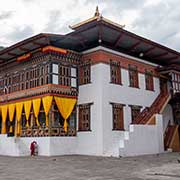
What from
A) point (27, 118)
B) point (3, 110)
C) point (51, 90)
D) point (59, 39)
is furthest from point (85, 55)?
point (3, 110)

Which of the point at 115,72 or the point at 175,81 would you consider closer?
the point at 115,72

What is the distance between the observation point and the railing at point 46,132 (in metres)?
17.3

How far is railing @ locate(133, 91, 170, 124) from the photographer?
19.0 m

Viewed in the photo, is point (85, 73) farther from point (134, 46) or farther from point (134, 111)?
point (134, 111)

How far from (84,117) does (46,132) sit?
8.52ft

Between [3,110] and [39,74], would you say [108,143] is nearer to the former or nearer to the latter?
[39,74]

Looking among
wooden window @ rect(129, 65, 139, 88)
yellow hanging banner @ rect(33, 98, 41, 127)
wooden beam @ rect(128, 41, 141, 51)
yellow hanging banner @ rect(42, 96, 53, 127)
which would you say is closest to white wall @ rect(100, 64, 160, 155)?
wooden window @ rect(129, 65, 139, 88)

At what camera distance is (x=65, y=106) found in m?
18.0

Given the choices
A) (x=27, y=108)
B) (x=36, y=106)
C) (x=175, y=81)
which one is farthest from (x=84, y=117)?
(x=175, y=81)

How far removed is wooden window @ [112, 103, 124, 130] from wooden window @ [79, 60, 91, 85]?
2356 mm

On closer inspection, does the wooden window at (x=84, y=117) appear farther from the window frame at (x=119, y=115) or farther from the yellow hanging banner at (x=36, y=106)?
the yellow hanging banner at (x=36, y=106)

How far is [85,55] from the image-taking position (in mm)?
19188

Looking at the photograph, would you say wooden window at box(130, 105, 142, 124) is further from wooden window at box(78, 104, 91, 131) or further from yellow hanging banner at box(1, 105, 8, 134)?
yellow hanging banner at box(1, 105, 8, 134)

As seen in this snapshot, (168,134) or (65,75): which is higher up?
(65,75)
